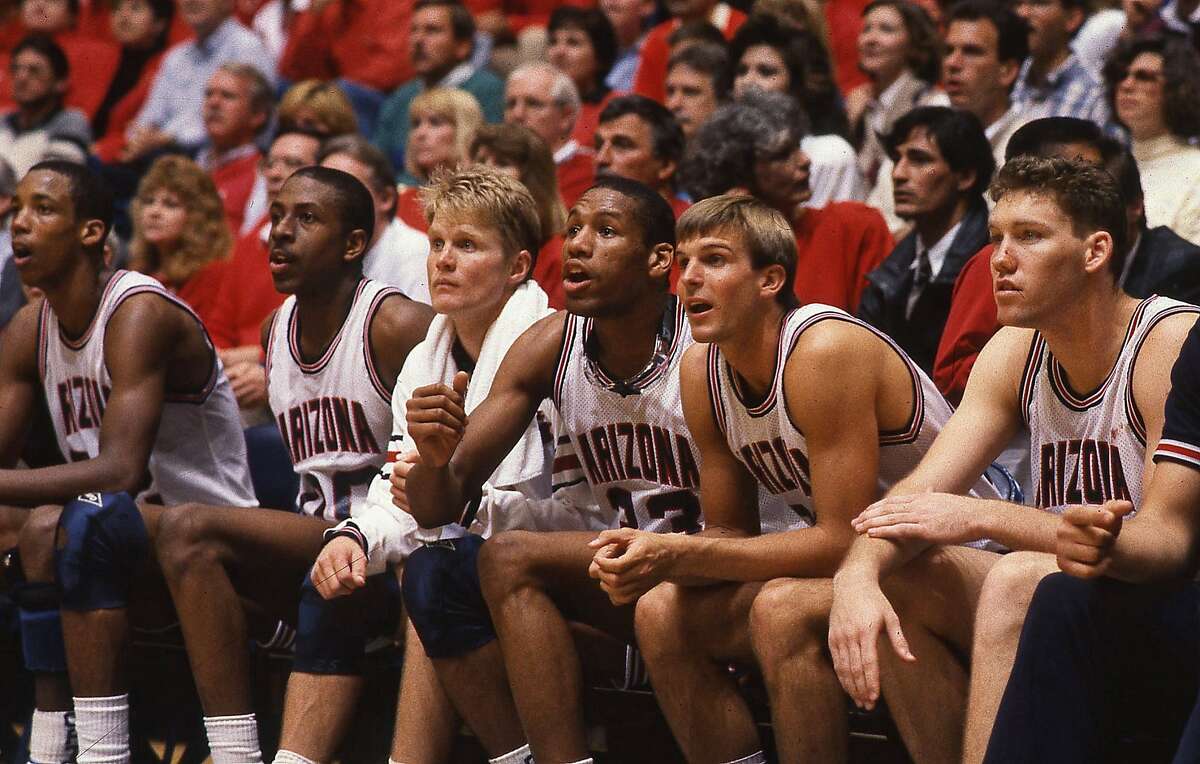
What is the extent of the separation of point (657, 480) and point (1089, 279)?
110 cm

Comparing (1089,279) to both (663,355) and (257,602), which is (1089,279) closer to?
(663,355)

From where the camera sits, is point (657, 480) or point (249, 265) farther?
point (249, 265)

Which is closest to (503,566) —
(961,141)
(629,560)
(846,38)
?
(629,560)

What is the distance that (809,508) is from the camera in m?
3.52

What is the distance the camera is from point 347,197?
4.37 metres

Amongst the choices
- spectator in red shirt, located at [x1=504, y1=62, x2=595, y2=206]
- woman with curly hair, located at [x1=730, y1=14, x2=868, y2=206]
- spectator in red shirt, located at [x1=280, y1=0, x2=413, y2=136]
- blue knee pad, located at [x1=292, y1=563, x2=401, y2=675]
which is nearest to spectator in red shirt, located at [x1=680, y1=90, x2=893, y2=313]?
woman with curly hair, located at [x1=730, y1=14, x2=868, y2=206]

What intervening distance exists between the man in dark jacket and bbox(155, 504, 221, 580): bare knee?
195cm

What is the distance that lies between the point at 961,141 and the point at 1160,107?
2.85 ft

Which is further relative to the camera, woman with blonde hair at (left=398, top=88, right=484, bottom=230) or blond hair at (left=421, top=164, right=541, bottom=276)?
woman with blonde hair at (left=398, top=88, right=484, bottom=230)

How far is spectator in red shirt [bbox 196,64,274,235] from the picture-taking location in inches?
287

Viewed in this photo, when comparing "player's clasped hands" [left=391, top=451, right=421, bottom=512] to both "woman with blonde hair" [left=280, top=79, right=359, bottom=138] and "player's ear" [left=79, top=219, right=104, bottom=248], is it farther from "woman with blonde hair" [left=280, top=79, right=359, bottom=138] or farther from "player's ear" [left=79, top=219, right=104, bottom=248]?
"woman with blonde hair" [left=280, top=79, right=359, bottom=138]

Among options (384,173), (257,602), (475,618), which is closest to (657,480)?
(475,618)

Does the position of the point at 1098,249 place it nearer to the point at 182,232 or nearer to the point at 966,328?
the point at 966,328

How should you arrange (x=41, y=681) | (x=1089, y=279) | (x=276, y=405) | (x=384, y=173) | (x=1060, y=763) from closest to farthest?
(x=1060, y=763), (x=1089, y=279), (x=41, y=681), (x=276, y=405), (x=384, y=173)
